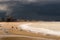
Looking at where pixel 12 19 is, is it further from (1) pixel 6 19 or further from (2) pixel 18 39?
(2) pixel 18 39

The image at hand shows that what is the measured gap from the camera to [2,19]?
60969 mm

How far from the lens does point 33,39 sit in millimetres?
21422

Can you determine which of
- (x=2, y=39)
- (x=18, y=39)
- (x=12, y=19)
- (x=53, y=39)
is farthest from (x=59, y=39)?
(x=12, y=19)

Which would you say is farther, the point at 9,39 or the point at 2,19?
the point at 2,19

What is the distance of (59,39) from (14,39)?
5156mm

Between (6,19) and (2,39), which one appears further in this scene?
(6,19)

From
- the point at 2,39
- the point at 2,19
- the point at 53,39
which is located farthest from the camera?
the point at 2,19

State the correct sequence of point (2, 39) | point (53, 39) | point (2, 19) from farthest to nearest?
point (2, 19)
point (53, 39)
point (2, 39)

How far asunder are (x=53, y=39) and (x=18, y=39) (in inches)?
158

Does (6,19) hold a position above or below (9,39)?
above

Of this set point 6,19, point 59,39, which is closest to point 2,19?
point 6,19

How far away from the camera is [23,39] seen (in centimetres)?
2105

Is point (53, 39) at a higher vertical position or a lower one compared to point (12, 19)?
lower

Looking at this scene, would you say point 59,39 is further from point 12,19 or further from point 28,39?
point 12,19
